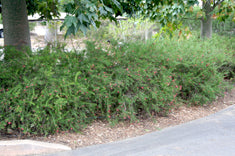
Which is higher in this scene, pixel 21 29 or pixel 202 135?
pixel 21 29

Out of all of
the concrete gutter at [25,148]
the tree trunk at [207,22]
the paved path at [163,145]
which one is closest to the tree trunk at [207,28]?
the tree trunk at [207,22]

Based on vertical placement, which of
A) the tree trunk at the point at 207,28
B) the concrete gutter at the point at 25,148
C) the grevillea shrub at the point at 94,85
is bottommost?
the concrete gutter at the point at 25,148

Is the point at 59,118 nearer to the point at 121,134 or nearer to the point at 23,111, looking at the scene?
the point at 23,111

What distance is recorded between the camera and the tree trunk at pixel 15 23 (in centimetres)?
485

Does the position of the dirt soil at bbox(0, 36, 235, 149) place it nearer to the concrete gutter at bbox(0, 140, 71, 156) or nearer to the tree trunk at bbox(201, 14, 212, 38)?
the concrete gutter at bbox(0, 140, 71, 156)

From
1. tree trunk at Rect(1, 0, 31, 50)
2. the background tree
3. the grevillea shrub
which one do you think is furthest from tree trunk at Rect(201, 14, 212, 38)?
tree trunk at Rect(1, 0, 31, 50)

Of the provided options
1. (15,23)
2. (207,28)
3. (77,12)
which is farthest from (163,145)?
(207,28)

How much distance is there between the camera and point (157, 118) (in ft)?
17.3

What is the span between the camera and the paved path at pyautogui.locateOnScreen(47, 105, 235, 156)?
3.73m

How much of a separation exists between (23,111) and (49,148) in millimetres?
721

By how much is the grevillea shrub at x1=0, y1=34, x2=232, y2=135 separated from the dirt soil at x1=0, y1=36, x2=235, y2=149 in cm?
14

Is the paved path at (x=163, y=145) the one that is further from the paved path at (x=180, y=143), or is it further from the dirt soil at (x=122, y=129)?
the dirt soil at (x=122, y=129)

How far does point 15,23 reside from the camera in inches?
193

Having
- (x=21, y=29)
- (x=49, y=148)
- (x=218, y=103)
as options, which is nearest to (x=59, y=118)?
(x=49, y=148)
